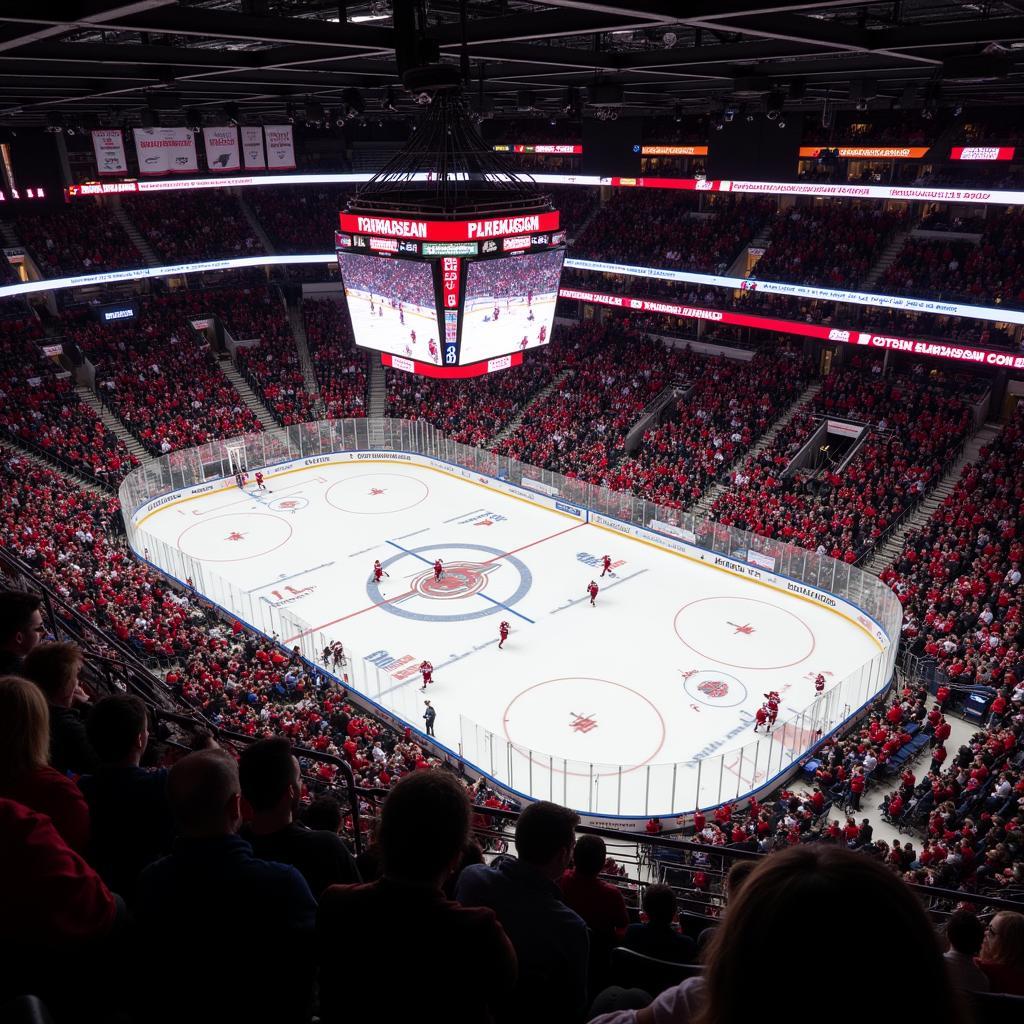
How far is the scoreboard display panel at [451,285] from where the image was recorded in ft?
56.5

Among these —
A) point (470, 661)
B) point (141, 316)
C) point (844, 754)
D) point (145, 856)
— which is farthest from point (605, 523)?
point (145, 856)

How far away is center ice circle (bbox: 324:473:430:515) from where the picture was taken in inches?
1271

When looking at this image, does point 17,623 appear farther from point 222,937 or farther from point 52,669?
point 222,937

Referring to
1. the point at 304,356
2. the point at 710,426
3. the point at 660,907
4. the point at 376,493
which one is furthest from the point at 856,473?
the point at 304,356

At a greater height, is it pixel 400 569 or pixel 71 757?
pixel 71 757

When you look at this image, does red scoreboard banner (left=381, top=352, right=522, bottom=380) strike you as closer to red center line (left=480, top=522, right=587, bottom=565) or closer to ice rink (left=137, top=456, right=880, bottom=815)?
ice rink (left=137, top=456, right=880, bottom=815)

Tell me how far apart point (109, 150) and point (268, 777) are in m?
34.9

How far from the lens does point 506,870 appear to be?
A: 320cm

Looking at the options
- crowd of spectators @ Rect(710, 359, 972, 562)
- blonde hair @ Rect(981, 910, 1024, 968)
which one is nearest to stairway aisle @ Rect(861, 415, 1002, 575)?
crowd of spectators @ Rect(710, 359, 972, 562)

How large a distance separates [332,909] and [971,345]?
29171 millimetres

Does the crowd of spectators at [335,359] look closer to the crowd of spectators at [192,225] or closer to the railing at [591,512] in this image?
the railing at [591,512]

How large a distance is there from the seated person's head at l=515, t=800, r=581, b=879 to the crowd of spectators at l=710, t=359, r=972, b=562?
2277 cm

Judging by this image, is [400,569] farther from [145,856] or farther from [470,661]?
[145,856]

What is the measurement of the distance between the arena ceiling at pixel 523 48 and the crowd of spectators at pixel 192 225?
12.7 meters
